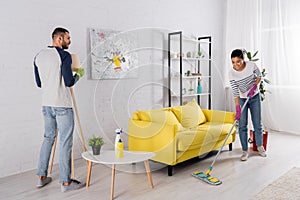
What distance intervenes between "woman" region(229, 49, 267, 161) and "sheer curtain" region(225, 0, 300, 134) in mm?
1634

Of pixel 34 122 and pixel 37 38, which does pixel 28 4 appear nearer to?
pixel 37 38

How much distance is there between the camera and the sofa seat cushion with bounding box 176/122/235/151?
9.82 ft

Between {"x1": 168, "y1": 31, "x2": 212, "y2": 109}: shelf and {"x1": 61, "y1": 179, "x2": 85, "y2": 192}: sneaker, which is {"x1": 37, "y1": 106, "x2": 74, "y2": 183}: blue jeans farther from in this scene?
{"x1": 168, "y1": 31, "x2": 212, "y2": 109}: shelf

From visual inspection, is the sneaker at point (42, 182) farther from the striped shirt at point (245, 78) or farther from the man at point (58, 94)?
the striped shirt at point (245, 78)

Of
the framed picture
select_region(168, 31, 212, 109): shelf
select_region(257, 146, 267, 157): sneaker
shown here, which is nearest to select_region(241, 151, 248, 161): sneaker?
select_region(257, 146, 267, 157): sneaker

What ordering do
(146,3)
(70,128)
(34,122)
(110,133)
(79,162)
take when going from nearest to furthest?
(70,128) < (34,122) < (79,162) < (110,133) < (146,3)

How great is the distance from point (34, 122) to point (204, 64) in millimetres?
A: 3167

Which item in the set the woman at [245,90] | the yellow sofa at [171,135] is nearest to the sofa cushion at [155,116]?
the yellow sofa at [171,135]

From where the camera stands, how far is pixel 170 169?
299 centimetres

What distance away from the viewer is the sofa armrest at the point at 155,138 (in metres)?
2.95

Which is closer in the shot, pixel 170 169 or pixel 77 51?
pixel 170 169

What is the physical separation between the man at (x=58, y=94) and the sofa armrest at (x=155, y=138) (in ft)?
2.53

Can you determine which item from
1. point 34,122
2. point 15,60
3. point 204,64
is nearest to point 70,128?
point 34,122

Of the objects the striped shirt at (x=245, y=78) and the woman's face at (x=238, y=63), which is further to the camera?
the striped shirt at (x=245, y=78)
